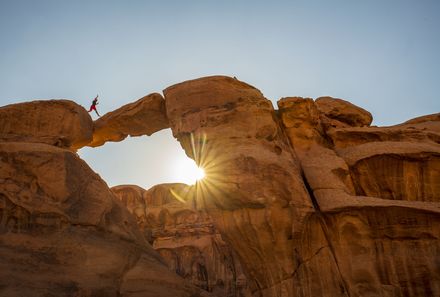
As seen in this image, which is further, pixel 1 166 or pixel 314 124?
pixel 314 124

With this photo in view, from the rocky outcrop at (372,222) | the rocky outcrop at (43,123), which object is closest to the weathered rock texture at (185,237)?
the rocky outcrop at (43,123)

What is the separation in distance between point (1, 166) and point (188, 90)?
507 cm

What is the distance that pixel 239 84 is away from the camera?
10.3 meters

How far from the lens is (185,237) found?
81.2 ft

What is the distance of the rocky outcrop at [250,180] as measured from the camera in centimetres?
833

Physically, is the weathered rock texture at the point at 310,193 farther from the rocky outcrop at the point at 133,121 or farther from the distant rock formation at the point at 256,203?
the rocky outcrop at the point at 133,121

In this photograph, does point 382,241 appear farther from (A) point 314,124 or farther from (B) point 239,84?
(B) point 239,84

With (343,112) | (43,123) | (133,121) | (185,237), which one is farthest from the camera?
(185,237)

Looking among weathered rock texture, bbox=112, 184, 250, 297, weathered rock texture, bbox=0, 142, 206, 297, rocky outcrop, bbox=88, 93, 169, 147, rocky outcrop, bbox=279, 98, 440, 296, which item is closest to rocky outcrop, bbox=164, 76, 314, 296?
rocky outcrop, bbox=279, 98, 440, 296

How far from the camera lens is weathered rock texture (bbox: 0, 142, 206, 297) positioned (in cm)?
831

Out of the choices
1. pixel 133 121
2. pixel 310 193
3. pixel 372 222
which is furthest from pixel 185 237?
pixel 372 222

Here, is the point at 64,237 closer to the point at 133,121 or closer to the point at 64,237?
the point at 64,237

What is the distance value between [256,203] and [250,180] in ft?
1.67

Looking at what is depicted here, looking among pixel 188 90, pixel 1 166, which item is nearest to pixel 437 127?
pixel 188 90
